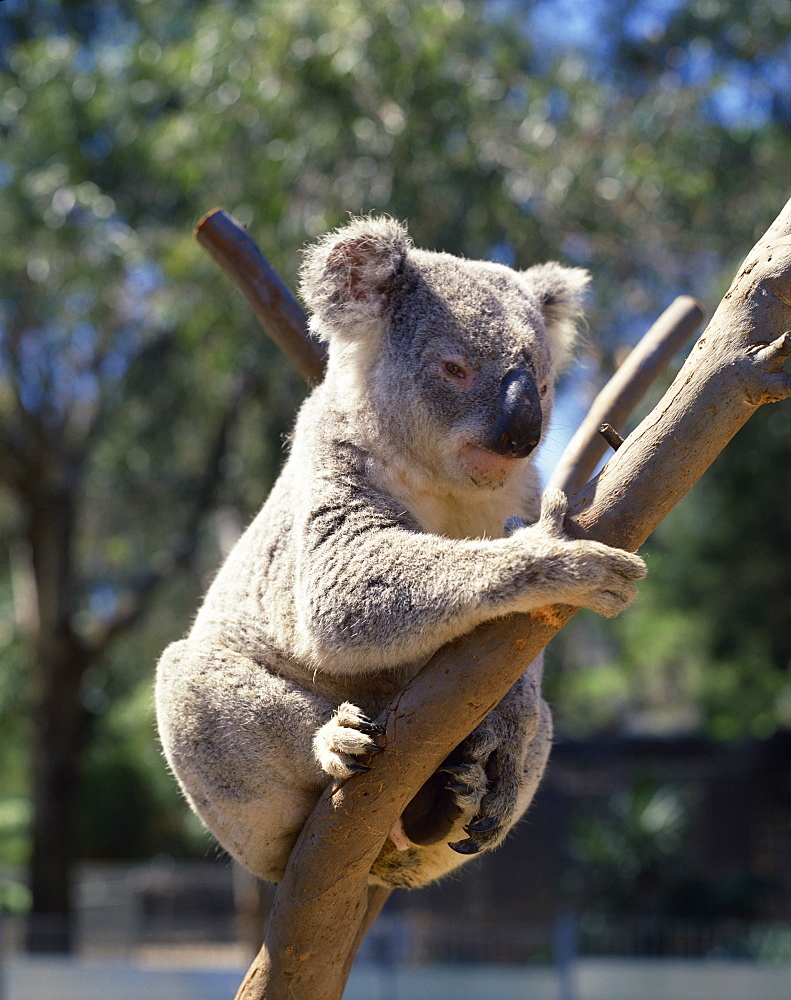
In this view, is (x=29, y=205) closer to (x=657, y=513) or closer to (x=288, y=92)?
(x=288, y=92)

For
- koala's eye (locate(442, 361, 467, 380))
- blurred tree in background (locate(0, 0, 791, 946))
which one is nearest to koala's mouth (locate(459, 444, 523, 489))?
koala's eye (locate(442, 361, 467, 380))

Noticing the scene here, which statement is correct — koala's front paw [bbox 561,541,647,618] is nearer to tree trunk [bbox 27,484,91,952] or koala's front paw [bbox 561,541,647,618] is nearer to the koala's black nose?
the koala's black nose

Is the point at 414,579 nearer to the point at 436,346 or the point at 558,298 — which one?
the point at 436,346

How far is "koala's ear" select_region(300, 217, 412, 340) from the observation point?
2.61 meters

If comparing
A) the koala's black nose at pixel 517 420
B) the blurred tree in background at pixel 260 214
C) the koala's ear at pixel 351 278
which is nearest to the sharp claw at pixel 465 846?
the koala's black nose at pixel 517 420

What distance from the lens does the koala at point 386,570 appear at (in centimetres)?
211

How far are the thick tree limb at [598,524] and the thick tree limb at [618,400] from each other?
0.78 m

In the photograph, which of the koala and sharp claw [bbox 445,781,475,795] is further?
sharp claw [bbox 445,781,475,795]

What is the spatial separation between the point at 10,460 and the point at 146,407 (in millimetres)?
1891

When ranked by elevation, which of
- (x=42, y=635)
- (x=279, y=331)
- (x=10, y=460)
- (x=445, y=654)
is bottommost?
(x=42, y=635)

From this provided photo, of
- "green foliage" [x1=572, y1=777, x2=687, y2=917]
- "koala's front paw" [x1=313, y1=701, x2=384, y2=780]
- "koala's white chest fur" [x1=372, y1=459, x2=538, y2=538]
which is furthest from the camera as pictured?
"green foliage" [x1=572, y1=777, x2=687, y2=917]

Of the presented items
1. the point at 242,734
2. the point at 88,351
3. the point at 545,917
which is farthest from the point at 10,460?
the point at 242,734

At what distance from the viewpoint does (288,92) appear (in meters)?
7.26

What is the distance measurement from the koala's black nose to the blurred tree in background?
13.2 ft
